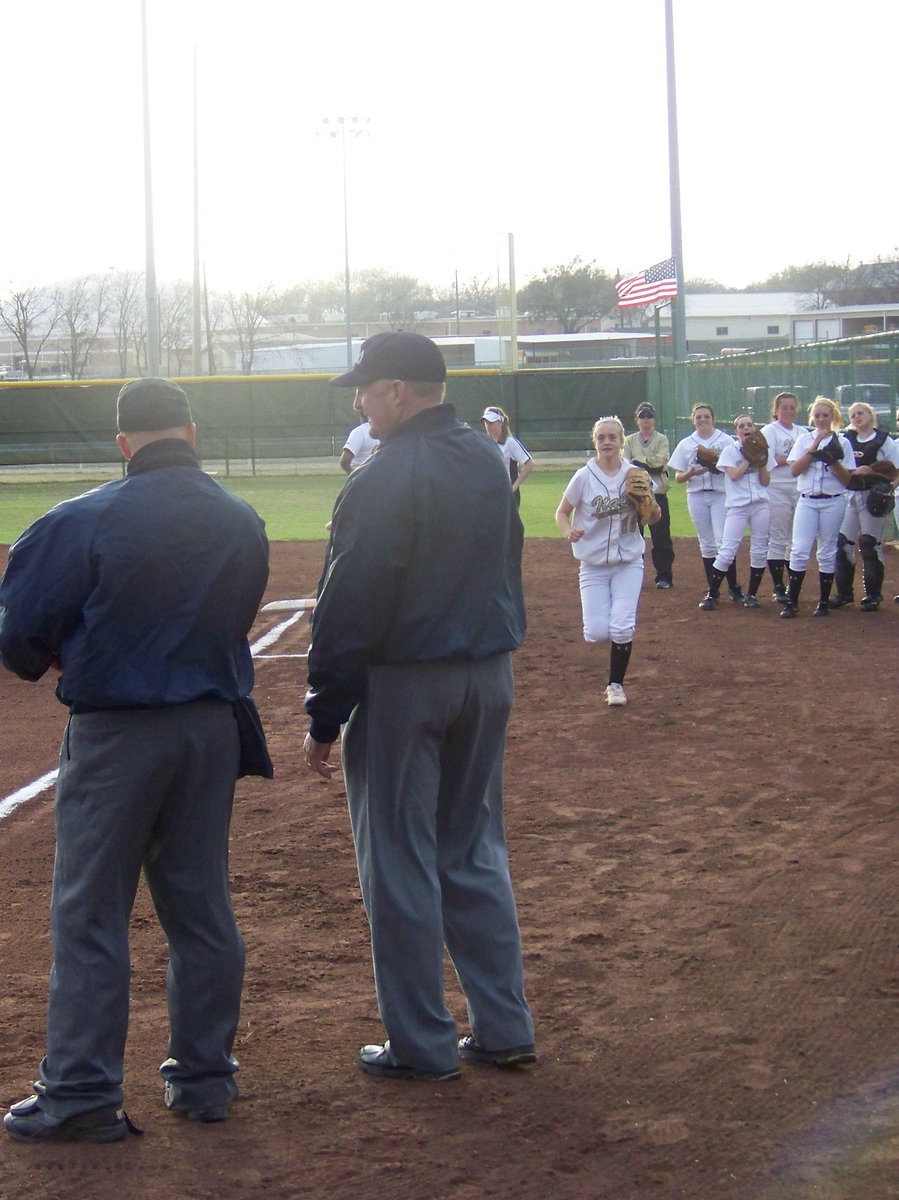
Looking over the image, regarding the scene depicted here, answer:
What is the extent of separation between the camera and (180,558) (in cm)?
359

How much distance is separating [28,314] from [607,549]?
55783 mm

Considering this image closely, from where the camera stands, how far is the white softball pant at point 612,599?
356 inches

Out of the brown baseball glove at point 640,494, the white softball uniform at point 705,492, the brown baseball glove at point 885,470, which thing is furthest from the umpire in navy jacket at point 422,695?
the white softball uniform at point 705,492

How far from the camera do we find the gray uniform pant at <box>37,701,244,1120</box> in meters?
3.55

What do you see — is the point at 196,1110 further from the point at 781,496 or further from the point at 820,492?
the point at 781,496

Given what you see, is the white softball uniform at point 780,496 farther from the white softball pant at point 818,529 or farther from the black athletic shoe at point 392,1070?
the black athletic shoe at point 392,1070

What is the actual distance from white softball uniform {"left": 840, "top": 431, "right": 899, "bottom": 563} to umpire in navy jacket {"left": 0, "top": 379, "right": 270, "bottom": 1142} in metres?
10.1

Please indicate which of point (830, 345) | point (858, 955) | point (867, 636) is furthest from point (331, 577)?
point (830, 345)

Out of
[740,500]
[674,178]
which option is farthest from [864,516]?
[674,178]

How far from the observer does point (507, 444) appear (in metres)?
15.6

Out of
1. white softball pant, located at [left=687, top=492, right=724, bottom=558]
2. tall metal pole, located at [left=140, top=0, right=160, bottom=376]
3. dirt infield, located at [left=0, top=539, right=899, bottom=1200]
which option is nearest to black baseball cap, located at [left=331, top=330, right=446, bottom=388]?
dirt infield, located at [left=0, top=539, right=899, bottom=1200]

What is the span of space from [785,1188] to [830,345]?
16.3m

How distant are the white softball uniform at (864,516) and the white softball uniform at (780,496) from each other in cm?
58

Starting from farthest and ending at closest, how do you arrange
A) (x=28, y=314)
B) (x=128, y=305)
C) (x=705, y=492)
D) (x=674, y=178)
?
(x=128, y=305), (x=28, y=314), (x=674, y=178), (x=705, y=492)
